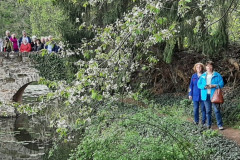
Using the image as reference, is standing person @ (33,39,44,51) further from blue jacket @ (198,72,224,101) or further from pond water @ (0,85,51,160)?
blue jacket @ (198,72,224,101)

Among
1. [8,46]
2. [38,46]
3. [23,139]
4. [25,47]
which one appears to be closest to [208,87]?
[23,139]

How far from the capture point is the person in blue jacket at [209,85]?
25.1 ft

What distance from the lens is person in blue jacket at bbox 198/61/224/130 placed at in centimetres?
764

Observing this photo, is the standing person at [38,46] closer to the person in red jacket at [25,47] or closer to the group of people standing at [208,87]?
the person in red jacket at [25,47]

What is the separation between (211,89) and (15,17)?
24981mm

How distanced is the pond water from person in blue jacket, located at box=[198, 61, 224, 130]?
173 inches

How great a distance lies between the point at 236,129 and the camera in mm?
7973

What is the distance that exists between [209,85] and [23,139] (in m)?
7.67

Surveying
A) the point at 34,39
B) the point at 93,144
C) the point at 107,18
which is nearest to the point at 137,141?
the point at 93,144

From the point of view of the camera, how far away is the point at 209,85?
7672 millimetres

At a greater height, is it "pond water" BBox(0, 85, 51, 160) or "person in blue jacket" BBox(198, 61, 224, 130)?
"person in blue jacket" BBox(198, 61, 224, 130)

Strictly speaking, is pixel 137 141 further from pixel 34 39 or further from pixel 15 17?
pixel 15 17

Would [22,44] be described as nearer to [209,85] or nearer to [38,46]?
[38,46]

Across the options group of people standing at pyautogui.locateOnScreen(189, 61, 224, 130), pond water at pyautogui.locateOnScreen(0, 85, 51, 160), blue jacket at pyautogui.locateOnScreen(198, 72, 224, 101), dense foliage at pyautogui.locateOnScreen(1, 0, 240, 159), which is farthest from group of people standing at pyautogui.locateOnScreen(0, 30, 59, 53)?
blue jacket at pyautogui.locateOnScreen(198, 72, 224, 101)
